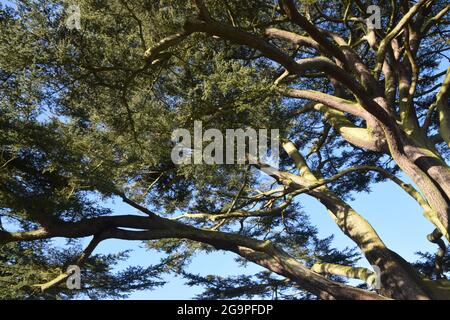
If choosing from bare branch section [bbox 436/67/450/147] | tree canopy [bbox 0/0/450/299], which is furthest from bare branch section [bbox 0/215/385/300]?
bare branch section [bbox 436/67/450/147]

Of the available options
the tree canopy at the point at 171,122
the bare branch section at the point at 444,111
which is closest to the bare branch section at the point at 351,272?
the tree canopy at the point at 171,122

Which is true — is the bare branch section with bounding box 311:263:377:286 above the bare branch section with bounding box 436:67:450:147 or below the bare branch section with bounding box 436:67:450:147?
below

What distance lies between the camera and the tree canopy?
21.1 feet

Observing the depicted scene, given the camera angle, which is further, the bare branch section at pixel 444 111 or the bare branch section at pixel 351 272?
the bare branch section at pixel 444 111

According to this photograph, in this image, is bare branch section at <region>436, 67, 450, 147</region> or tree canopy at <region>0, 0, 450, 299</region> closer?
tree canopy at <region>0, 0, 450, 299</region>

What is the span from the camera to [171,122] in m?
7.63

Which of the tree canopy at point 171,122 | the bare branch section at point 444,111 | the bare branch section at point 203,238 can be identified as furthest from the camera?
the bare branch section at point 444,111

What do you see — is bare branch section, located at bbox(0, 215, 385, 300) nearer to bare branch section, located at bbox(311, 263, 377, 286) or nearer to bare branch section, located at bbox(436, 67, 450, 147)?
bare branch section, located at bbox(311, 263, 377, 286)

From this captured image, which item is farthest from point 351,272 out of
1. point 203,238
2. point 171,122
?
point 171,122

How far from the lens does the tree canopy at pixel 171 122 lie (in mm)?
6441

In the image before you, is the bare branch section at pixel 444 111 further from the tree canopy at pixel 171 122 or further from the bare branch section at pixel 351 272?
the bare branch section at pixel 351 272

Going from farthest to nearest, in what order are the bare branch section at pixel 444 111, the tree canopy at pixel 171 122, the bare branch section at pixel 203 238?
the bare branch section at pixel 444 111, the bare branch section at pixel 203 238, the tree canopy at pixel 171 122

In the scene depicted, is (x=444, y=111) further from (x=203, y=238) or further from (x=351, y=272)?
(x=203, y=238)
